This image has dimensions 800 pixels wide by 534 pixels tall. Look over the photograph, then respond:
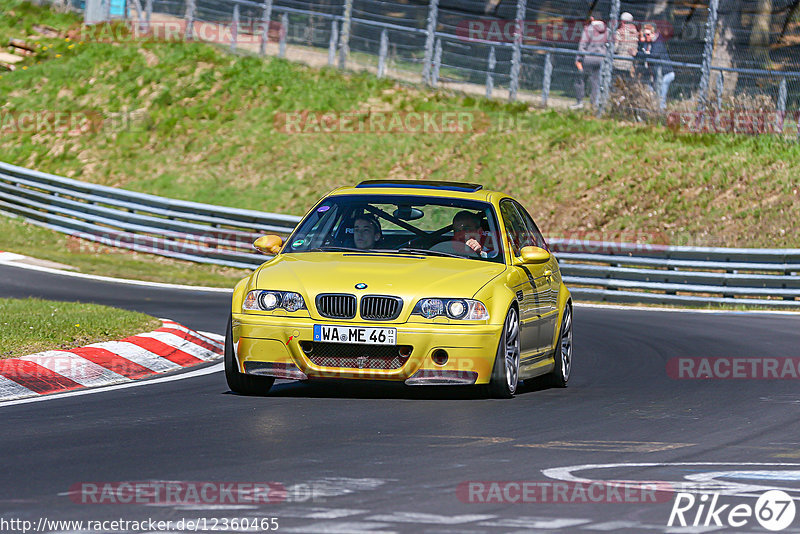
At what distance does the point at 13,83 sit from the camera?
35562 millimetres

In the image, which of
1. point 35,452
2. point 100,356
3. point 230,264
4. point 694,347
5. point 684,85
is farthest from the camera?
point 684,85

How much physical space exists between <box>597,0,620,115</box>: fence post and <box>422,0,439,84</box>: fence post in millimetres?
4136

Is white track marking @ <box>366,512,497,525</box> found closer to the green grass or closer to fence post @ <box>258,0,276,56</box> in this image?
the green grass

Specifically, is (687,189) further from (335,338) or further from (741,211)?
(335,338)

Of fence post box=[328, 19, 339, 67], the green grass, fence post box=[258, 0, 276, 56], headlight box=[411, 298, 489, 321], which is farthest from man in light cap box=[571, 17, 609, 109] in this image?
headlight box=[411, 298, 489, 321]

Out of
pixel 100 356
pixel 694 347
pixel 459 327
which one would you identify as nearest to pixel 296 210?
pixel 694 347

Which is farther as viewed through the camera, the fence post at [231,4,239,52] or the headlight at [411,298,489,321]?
the fence post at [231,4,239,52]

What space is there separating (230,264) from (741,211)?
8.80 m

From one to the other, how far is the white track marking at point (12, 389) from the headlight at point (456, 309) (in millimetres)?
2721

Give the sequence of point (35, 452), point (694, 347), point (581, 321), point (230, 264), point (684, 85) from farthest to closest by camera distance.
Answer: point (684, 85)
point (230, 264)
point (581, 321)
point (694, 347)
point (35, 452)

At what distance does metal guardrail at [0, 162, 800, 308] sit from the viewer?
836 inches

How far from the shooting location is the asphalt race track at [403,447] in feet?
18.4

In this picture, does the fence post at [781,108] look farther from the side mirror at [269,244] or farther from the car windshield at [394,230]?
the side mirror at [269,244]

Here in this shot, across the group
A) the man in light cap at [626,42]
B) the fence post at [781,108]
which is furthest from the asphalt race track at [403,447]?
the man in light cap at [626,42]
